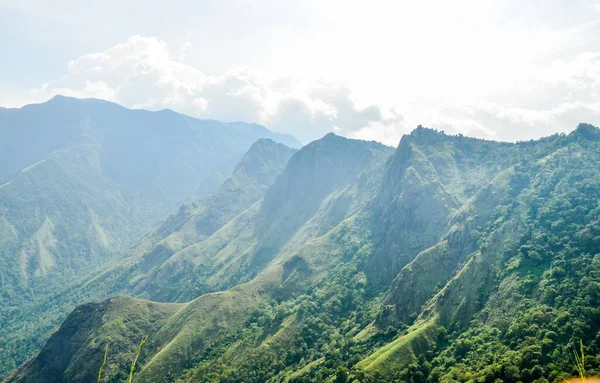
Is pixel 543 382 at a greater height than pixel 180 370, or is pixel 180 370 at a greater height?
pixel 543 382

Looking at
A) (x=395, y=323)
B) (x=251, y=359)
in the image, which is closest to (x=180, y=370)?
(x=251, y=359)

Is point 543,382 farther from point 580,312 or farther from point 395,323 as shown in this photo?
point 395,323

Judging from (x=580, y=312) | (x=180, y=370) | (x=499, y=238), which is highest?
(x=499, y=238)

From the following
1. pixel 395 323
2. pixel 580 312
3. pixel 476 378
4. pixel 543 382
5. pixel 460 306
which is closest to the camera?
pixel 543 382

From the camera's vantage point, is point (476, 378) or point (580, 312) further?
point (580, 312)

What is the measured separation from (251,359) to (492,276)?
400 feet

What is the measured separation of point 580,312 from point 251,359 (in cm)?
13874

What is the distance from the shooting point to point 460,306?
17062cm

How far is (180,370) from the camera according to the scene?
18975 cm

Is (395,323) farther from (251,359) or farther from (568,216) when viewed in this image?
(568,216)

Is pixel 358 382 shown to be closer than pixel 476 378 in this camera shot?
No

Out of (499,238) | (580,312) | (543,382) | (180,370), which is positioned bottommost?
(180,370)

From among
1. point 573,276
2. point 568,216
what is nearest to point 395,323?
point 573,276

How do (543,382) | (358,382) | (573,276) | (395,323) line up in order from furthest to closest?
(395,323)
(573,276)
(358,382)
(543,382)
